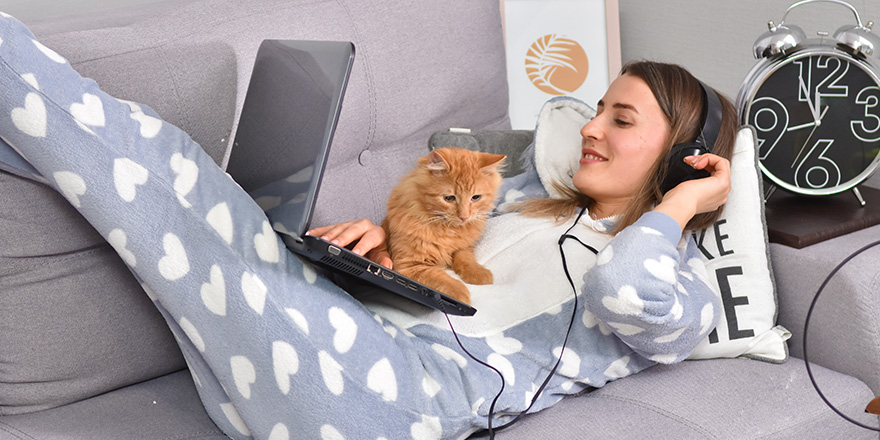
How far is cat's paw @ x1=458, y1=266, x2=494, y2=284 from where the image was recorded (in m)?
1.45

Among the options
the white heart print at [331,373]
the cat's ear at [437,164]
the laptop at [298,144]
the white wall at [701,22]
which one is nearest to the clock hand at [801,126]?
the white wall at [701,22]

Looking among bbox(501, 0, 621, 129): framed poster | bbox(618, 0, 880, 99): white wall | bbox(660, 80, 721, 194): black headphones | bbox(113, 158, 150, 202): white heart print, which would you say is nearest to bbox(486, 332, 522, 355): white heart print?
bbox(660, 80, 721, 194): black headphones

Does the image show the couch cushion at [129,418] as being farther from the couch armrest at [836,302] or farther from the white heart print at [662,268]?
the couch armrest at [836,302]

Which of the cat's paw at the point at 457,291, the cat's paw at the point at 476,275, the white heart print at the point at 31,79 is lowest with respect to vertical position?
the cat's paw at the point at 476,275

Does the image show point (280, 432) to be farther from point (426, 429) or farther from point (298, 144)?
point (298, 144)

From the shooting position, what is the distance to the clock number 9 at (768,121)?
5.54ft

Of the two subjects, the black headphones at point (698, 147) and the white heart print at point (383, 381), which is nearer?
the white heart print at point (383, 381)

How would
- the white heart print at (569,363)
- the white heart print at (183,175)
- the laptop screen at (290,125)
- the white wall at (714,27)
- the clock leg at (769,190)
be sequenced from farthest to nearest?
the white wall at (714,27), the clock leg at (769,190), the white heart print at (569,363), the white heart print at (183,175), the laptop screen at (290,125)

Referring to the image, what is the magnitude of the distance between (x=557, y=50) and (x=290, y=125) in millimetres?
1808

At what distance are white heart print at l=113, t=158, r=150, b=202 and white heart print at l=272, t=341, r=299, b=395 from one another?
313 mm

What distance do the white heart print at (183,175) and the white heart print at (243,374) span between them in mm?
252

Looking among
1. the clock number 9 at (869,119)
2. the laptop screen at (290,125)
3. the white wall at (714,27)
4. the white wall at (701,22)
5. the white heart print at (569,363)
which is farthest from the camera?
the white wall at (714,27)

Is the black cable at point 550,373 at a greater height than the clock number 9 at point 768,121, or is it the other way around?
the clock number 9 at point 768,121

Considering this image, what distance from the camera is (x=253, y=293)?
1106mm
